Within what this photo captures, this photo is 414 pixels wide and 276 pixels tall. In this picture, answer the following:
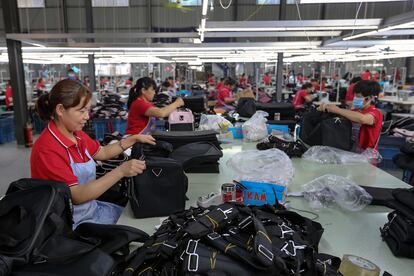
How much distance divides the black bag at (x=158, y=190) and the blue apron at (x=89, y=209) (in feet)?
0.98

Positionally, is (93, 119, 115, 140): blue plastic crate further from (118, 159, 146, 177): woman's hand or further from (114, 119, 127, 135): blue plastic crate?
(118, 159, 146, 177): woman's hand

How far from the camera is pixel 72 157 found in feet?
6.41

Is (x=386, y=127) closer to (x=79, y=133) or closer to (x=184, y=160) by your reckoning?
(x=184, y=160)

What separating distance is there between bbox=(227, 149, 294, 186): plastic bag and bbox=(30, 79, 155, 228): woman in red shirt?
0.86 metres

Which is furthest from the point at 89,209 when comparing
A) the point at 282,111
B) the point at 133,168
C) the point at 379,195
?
the point at 282,111

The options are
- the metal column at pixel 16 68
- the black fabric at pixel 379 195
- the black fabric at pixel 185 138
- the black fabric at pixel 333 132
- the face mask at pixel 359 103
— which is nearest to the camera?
the black fabric at pixel 379 195

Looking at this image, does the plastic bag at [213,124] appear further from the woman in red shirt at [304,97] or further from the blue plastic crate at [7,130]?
the blue plastic crate at [7,130]

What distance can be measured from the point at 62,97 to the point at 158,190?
755mm

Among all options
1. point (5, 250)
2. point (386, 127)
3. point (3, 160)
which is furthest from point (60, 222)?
point (3, 160)

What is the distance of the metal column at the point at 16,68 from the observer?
7.00m

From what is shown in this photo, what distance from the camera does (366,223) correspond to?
1753 millimetres

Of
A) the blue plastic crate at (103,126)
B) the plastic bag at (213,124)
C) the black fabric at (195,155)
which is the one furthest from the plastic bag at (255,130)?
the blue plastic crate at (103,126)

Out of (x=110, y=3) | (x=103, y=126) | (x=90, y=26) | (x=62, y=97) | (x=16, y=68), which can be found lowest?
(x=103, y=126)

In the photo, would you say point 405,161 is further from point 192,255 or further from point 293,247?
point 192,255
